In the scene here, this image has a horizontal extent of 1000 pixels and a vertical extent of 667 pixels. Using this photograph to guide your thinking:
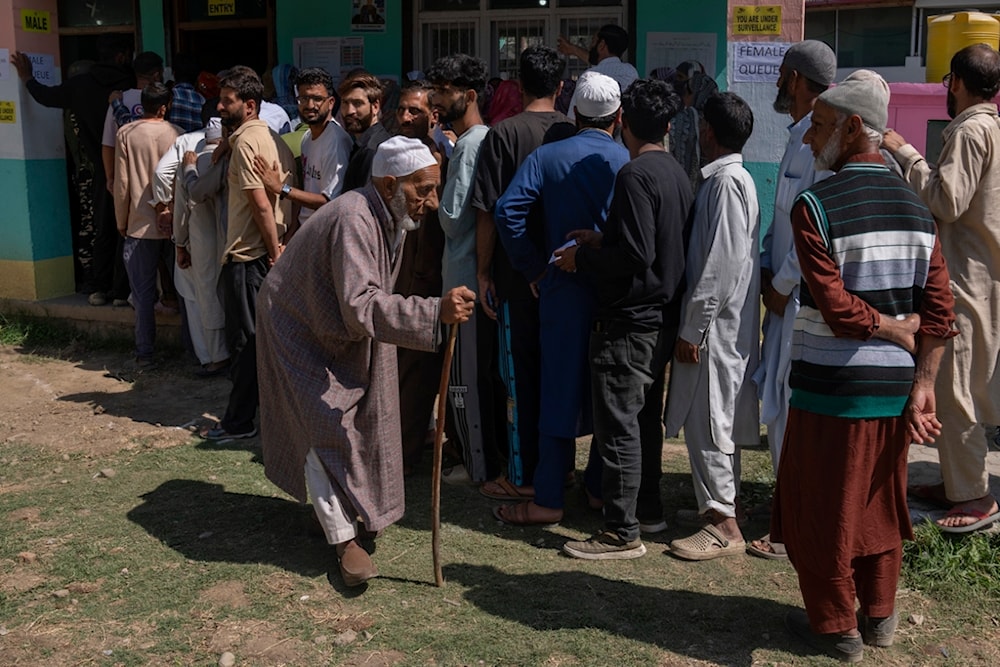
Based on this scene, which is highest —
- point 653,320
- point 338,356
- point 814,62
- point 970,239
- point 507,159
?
point 814,62

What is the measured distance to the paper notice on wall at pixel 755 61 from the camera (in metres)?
7.25

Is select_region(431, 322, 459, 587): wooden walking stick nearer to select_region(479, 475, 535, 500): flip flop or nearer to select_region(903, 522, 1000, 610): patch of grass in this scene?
select_region(479, 475, 535, 500): flip flop

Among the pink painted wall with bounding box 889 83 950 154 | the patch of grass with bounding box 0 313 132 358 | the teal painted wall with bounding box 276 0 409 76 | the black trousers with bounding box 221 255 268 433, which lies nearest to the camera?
the black trousers with bounding box 221 255 268 433

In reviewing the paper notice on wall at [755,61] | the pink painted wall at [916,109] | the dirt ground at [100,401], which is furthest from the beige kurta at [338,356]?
the pink painted wall at [916,109]

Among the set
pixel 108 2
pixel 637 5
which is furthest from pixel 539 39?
pixel 108 2

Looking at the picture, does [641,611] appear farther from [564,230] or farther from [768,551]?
[564,230]

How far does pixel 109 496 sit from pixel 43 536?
20.4 inches

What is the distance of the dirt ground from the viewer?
609cm

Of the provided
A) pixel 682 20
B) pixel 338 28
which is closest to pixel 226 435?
pixel 338 28

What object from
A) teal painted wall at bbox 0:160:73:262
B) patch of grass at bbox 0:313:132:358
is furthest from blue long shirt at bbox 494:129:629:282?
teal painted wall at bbox 0:160:73:262

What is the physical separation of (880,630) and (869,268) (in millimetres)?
1295

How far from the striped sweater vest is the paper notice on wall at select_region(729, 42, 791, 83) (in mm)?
4044

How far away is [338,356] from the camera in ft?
13.9

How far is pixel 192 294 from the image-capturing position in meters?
7.16
